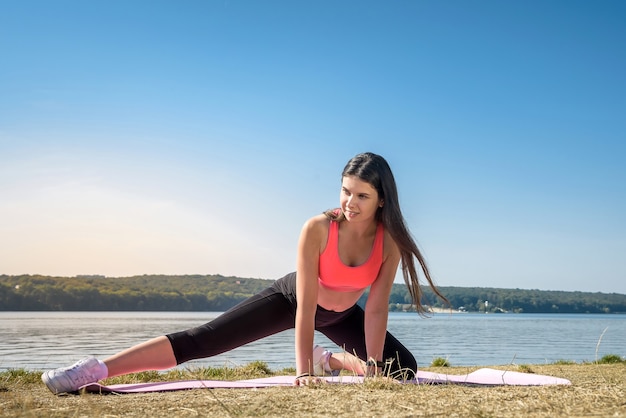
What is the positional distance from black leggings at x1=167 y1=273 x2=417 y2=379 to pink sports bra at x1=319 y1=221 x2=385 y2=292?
373 mm

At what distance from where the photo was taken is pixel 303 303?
4.49 metres

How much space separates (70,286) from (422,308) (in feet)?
214

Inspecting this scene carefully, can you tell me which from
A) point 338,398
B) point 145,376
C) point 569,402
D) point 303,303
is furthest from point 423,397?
point 145,376

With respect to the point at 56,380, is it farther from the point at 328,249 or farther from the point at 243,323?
the point at 328,249

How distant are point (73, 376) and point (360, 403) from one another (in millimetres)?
2197

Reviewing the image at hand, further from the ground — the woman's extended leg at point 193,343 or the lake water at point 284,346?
the woman's extended leg at point 193,343

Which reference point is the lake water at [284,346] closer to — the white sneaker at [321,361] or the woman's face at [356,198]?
the white sneaker at [321,361]

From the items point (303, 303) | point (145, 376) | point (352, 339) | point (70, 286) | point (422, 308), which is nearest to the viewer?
point (303, 303)

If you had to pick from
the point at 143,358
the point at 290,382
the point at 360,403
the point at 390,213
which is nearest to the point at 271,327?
the point at 290,382

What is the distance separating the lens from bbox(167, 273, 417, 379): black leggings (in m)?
4.94

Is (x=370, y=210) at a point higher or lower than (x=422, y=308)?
higher

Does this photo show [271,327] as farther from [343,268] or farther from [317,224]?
[317,224]

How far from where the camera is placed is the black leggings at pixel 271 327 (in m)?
4.94

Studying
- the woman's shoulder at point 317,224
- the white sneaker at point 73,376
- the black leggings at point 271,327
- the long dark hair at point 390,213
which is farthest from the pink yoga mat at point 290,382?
the woman's shoulder at point 317,224
